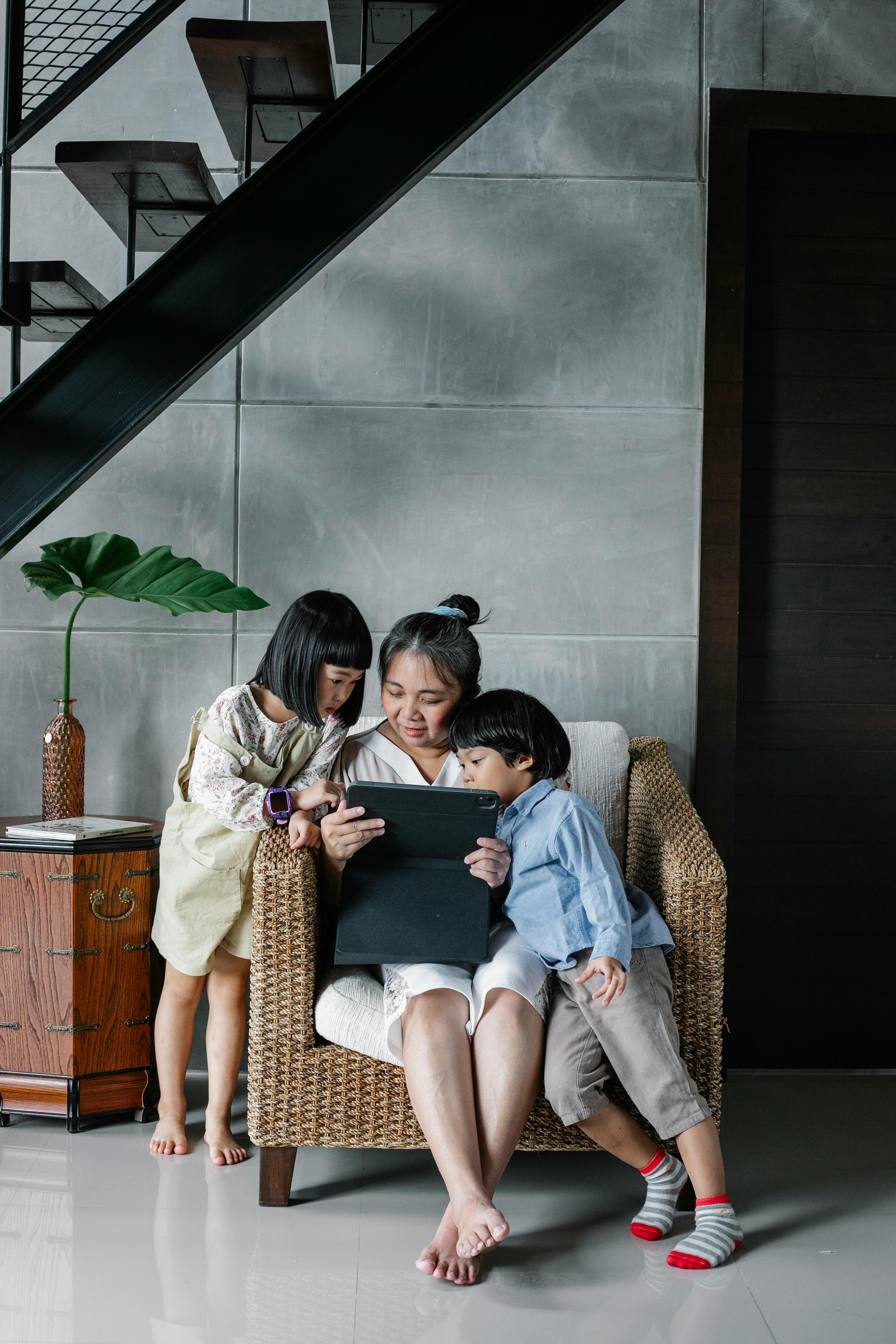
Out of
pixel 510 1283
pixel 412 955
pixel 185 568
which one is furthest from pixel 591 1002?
pixel 185 568

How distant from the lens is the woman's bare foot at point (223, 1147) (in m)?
2.15

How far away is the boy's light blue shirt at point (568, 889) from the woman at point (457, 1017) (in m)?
0.04

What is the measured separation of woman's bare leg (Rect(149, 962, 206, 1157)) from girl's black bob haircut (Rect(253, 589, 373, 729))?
0.64 metres

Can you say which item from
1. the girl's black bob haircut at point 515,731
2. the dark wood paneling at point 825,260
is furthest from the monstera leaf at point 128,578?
the dark wood paneling at point 825,260

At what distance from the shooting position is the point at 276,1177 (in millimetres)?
1951

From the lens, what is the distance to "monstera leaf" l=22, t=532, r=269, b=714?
239cm

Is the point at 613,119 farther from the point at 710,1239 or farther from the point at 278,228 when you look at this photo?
the point at 710,1239

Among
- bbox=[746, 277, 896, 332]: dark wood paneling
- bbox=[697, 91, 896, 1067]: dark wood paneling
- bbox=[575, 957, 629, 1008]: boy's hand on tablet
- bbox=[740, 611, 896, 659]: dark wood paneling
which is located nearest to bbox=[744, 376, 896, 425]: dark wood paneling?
bbox=[697, 91, 896, 1067]: dark wood paneling

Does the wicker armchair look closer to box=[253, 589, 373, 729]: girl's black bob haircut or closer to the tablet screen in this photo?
the tablet screen

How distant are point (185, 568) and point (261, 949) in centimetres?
93

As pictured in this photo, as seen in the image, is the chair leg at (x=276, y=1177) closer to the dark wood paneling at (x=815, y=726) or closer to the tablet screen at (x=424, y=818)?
the tablet screen at (x=424, y=818)

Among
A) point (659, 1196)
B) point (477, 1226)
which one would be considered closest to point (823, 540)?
point (659, 1196)

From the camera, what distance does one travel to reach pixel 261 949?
6.29 feet

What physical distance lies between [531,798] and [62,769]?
3.74ft
